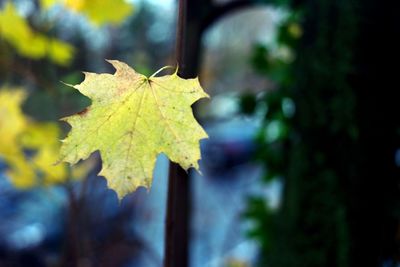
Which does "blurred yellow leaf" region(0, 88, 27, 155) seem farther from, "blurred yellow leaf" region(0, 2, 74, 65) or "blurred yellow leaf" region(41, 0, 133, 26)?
"blurred yellow leaf" region(41, 0, 133, 26)

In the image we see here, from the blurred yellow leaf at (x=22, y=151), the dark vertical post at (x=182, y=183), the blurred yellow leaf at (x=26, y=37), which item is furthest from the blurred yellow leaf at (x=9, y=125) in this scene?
the dark vertical post at (x=182, y=183)

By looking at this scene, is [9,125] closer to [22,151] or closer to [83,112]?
[22,151]

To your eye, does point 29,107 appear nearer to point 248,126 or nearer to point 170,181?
point 170,181

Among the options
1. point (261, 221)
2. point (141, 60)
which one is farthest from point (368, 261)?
point (141, 60)

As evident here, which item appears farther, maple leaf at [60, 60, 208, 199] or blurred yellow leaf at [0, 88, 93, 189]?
blurred yellow leaf at [0, 88, 93, 189]

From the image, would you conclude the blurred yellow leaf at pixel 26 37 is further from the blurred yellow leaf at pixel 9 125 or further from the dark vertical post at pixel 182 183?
the dark vertical post at pixel 182 183

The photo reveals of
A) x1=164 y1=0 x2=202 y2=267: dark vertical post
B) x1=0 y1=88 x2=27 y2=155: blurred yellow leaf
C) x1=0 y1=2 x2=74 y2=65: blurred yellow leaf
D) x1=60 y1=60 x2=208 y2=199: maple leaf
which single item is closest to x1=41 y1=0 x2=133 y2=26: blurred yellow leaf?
x1=164 y1=0 x2=202 y2=267: dark vertical post

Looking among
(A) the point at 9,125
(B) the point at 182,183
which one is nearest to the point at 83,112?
(B) the point at 182,183
